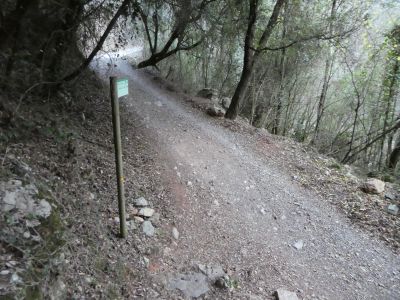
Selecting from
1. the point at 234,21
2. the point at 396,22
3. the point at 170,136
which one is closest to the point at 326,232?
the point at 170,136

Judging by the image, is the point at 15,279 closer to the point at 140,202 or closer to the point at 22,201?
the point at 22,201

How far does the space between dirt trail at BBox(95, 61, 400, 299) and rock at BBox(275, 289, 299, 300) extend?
0.13 metres

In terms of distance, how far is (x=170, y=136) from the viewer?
6582mm

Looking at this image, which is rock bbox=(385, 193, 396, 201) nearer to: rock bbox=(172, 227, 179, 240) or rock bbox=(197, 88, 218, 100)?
rock bbox=(172, 227, 179, 240)

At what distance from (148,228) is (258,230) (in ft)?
5.99

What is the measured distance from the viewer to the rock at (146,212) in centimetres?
415

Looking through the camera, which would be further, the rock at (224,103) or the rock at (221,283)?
the rock at (224,103)

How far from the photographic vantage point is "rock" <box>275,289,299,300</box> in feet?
12.2

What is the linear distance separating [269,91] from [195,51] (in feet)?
10.7

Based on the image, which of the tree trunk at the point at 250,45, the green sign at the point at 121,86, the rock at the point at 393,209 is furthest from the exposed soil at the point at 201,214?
the tree trunk at the point at 250,45

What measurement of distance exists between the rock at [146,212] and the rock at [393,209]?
4.51 m

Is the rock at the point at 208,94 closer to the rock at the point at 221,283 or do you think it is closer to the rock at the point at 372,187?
the rock at the point at 372,187

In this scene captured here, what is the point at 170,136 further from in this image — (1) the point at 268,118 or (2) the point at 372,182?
(1) the point at 268,118

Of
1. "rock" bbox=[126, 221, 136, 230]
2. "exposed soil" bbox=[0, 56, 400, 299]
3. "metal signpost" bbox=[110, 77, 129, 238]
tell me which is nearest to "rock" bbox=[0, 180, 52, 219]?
"exposed soil" bbox=[0, 56, 400, 299]
